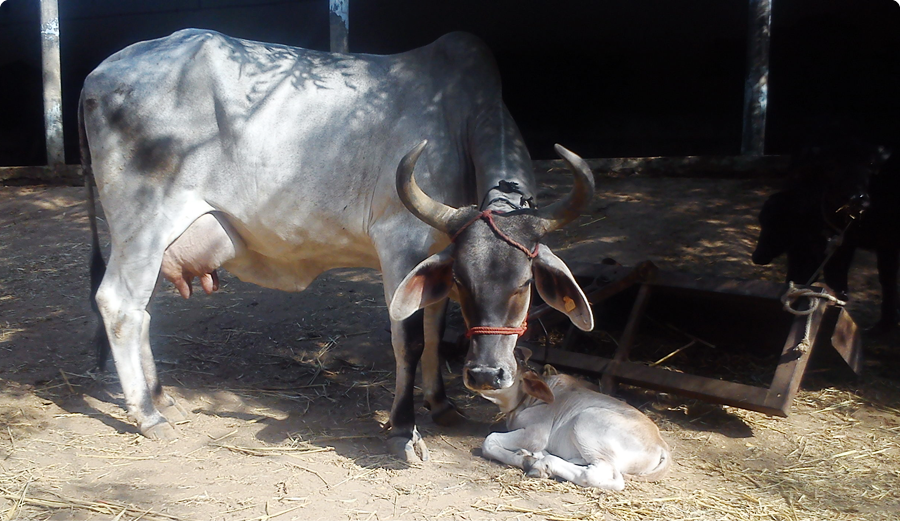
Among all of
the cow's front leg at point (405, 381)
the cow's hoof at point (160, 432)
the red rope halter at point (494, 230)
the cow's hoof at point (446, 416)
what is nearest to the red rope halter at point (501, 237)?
the red rope halter at point (494, 230)

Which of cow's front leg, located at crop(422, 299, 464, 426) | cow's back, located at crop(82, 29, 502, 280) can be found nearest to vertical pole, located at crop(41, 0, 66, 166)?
cow's back, located at crop(82, 29, 502, 280)

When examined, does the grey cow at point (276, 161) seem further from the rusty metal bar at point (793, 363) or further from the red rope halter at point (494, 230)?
the rusty metal bar at point (793, 363)

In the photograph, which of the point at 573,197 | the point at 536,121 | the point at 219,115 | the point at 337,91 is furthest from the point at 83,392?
the point at 536,121

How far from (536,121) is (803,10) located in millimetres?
3984

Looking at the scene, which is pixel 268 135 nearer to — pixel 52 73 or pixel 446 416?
pixel 446 416

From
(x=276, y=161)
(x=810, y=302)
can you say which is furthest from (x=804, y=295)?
(x=276, y=161)

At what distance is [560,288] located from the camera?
3615 mm

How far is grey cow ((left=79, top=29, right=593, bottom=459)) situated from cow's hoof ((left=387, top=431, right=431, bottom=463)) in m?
0.02

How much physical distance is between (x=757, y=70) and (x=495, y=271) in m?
5.38

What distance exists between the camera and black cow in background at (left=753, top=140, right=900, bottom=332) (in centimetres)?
486

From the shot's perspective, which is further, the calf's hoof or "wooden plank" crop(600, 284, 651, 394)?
"wooden plank" crop(600, 284, 651, 394)

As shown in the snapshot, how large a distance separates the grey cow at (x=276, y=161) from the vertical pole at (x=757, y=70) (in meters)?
4.27

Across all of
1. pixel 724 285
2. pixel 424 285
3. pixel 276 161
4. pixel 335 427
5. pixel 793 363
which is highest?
pixel 276 161

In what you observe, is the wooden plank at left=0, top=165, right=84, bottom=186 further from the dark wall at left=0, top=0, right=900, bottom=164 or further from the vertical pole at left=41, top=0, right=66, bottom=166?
the dark wall at left=0, top=0, right=900, bottom=164
